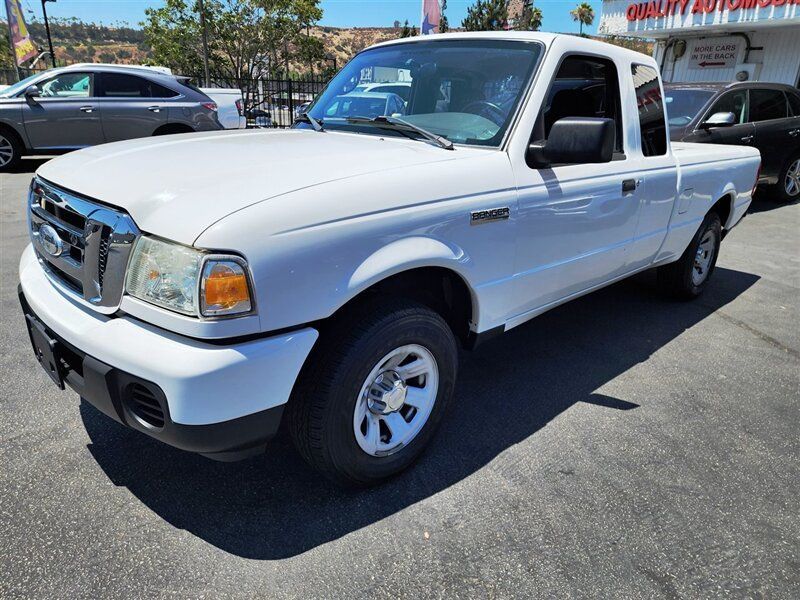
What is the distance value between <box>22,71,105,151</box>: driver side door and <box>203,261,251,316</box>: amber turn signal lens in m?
9.91

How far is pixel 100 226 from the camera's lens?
205cm

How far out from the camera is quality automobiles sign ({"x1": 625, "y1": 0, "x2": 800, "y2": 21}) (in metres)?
13.1

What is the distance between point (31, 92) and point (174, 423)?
33.9ft

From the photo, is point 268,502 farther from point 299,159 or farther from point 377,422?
point 299,159

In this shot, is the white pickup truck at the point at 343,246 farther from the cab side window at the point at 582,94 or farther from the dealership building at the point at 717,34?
the dealership building at the point at 717,34

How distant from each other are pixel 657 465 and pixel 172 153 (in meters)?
2.65

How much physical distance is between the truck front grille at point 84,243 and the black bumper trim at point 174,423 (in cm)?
24

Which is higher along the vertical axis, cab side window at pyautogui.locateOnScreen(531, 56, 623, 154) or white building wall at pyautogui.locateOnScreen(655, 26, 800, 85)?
white building wall at pyautogui.locateOnScreen(655, 26, 800, 85)

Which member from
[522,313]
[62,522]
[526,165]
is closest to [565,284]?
[522,313]

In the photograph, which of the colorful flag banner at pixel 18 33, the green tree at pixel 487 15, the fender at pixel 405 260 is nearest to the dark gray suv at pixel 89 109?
the fender at pixel 405 260

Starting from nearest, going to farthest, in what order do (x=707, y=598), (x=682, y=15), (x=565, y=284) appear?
(x=707, y=598) < (x=565, y=284) < (x=682, y=15)

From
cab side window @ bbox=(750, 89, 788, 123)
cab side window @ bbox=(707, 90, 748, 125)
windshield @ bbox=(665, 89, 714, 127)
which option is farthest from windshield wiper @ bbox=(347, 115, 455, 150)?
cab side window @ bbox=(750, 89, 788, 123)

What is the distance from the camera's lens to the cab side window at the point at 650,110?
365 cm

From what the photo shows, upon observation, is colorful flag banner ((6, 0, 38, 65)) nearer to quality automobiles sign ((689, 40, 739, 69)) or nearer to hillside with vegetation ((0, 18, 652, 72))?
quality automobiles sign ((689, 40, 739, 69))
